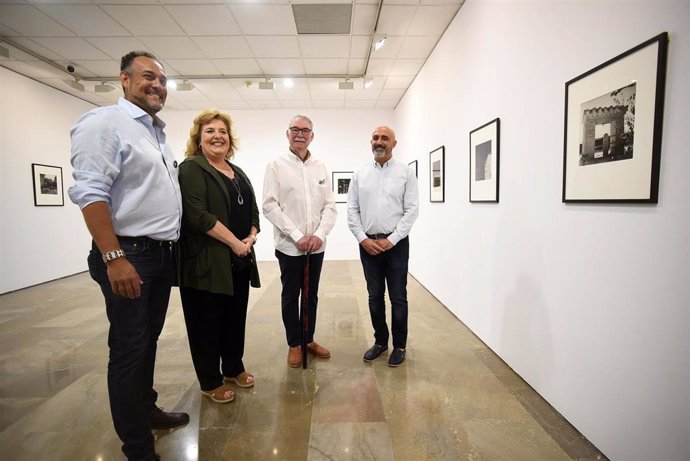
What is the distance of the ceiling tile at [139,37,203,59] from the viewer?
4078 mm

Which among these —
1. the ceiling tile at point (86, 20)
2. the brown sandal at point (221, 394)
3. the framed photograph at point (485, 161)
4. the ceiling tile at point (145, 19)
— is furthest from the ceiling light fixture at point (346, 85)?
the brown sandal at point (221, 394)

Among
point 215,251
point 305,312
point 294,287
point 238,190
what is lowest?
point 305,312

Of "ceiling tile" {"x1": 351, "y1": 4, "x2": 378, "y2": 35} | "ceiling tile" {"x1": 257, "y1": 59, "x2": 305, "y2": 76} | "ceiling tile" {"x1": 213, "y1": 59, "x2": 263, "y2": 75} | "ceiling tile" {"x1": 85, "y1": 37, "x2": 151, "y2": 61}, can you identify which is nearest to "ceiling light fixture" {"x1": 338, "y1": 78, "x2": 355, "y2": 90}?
"ceiling tile" {"x1": 257, "y1": 59, "x2": 305, "y2": 76}

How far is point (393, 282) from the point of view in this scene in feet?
8.12

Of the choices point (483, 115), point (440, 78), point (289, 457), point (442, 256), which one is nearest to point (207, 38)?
point (440, 78)

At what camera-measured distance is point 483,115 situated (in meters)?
2.82

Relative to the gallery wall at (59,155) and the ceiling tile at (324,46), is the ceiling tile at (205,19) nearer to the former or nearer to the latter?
the ceiling tile at (324,46)

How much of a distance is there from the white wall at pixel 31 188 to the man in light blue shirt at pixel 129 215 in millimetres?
4904

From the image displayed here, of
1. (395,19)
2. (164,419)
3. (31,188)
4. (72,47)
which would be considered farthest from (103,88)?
(164,419)

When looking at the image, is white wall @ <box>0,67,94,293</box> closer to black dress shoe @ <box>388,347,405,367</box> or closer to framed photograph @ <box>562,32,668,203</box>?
black dress shoe @ <box>388,347,405,367</box>

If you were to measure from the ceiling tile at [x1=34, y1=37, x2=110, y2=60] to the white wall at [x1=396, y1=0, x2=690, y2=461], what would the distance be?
14.5 feet

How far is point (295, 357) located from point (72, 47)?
4728mm

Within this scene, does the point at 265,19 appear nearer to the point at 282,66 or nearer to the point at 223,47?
the point at 223,47

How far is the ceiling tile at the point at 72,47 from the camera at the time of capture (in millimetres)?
4066
